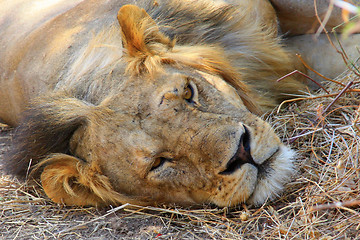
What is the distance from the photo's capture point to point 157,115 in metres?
2.54

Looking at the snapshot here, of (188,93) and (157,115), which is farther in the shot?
(188,93)

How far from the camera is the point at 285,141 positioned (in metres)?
3.11

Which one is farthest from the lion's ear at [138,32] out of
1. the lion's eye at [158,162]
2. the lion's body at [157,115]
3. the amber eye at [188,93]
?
the lion's eye at [158,162]

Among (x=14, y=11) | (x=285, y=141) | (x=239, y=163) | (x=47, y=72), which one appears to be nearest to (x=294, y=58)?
(x=285, y=141)

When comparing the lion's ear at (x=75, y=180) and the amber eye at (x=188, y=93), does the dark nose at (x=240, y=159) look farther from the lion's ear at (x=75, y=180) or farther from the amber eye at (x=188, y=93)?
the lion's ear at (x=75, y=180)

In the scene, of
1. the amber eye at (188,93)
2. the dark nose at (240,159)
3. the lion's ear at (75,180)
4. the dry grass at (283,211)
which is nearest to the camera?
the dry grass at (283,211)

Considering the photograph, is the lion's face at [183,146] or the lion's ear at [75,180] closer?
the lion's face at [183,146]

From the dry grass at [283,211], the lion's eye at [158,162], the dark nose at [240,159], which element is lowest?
the dry grass at [283,211]

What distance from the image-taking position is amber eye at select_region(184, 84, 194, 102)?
2646 millimetres

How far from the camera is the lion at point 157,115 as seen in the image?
2.53m

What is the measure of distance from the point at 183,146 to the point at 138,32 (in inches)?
30.5

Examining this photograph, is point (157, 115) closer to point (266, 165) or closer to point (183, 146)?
point (183, 146)

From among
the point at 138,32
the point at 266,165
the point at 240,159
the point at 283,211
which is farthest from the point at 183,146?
the point at 138,32

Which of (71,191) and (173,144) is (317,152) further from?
(71,191)
